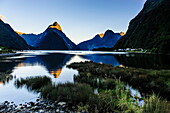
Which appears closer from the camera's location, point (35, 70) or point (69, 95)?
point (69, 95)

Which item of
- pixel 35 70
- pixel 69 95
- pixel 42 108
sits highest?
pixel 69 95

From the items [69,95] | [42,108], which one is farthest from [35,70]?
[42,108]

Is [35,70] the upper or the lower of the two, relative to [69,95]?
lower

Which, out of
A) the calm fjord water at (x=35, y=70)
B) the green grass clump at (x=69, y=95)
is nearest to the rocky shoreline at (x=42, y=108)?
the green grass clump at (x=69, y=95)

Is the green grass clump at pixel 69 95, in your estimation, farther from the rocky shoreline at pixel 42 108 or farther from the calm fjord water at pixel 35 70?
the calm fjord water at pixel 35 70

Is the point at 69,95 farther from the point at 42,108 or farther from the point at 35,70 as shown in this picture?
the point at 35,70

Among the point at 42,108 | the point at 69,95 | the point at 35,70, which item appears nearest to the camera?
the point at 42,108

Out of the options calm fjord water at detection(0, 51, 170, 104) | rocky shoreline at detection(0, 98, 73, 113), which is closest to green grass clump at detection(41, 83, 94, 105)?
rocky shoreline at detection(0, 98, 73, 113)

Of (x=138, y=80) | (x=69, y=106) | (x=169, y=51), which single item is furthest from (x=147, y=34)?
(x=69, y=106)

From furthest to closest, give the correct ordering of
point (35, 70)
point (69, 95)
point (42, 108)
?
point (35, 70), point (69, 95), point (42, 108)

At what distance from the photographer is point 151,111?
8.92 metres

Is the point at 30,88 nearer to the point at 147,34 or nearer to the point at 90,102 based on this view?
the point at 90,102

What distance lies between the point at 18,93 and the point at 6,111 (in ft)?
19.3

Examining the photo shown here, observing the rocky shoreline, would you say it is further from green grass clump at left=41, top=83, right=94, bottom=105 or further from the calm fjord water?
the calm fjord water
